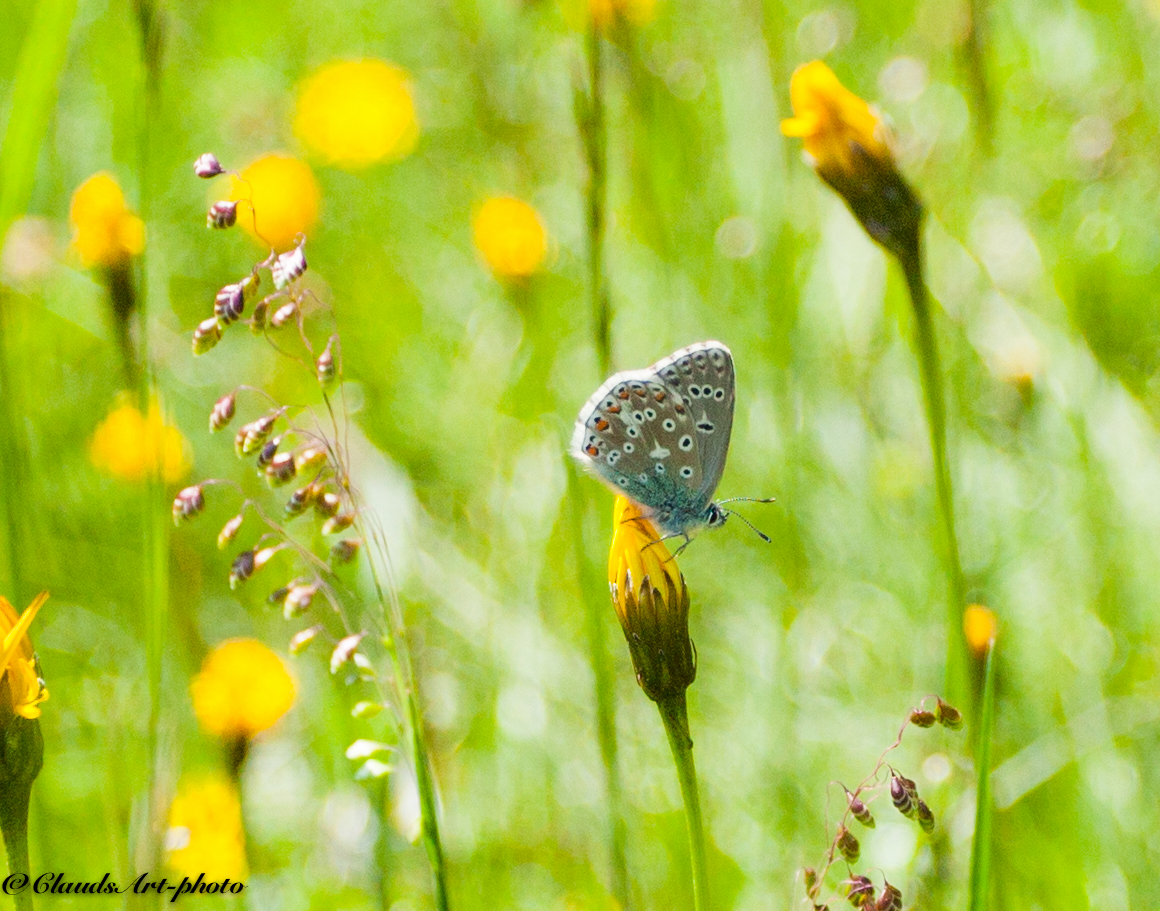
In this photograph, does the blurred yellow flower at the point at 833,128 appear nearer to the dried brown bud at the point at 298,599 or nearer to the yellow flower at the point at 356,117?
the dried brown bud at the point at 298,599

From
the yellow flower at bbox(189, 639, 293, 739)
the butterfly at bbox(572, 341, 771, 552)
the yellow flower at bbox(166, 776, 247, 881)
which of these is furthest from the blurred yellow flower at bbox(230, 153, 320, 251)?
the butterfly at bbox(572, 341, 771, 552)

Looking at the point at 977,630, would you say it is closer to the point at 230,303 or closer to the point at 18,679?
the point at 230,303

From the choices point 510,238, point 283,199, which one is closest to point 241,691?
point 510,238

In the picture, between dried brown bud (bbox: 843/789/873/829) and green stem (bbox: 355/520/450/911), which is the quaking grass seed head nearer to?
dried brown bud (bbox: 843/789/873/829)

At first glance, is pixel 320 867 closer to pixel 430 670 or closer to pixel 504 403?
pixel 430 670

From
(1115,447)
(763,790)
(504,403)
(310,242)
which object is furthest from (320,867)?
(310,242)

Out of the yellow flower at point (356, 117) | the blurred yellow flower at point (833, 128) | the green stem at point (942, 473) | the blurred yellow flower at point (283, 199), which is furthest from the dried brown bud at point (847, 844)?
the yellow flower at point (356, 117)
